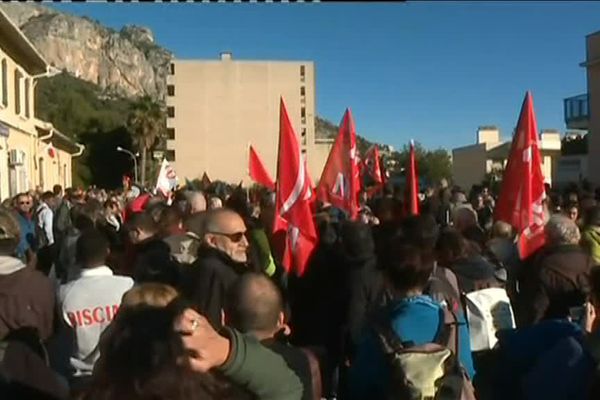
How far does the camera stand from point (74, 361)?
500cm

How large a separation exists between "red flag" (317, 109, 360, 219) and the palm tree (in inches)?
2274

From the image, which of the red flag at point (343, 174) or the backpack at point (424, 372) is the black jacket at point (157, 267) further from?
the red flag at point (343, 174)

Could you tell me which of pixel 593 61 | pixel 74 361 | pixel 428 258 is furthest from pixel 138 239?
pixel 593 61

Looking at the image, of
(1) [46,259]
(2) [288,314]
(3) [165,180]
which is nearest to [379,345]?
(2) [288,314]

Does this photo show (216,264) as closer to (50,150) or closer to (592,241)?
(592,241)

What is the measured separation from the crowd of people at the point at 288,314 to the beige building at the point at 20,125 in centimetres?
1733

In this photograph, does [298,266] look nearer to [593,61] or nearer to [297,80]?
[593,61]

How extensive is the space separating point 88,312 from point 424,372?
2.18 m

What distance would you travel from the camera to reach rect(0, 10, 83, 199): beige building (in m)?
25.1

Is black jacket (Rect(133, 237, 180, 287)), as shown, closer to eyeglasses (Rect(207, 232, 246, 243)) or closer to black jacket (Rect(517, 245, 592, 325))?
eyeglasses (Rect(207, 232, 246, 243))

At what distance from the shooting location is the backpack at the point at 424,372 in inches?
138

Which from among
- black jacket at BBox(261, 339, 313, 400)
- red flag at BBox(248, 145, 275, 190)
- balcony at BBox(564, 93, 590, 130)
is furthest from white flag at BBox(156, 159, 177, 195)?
balcony at BBox(564, 93, 590, 130)

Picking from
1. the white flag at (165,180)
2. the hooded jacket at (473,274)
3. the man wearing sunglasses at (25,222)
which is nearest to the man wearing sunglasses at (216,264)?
the hooded jacket at (473,274)

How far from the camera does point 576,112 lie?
40.4 meters
